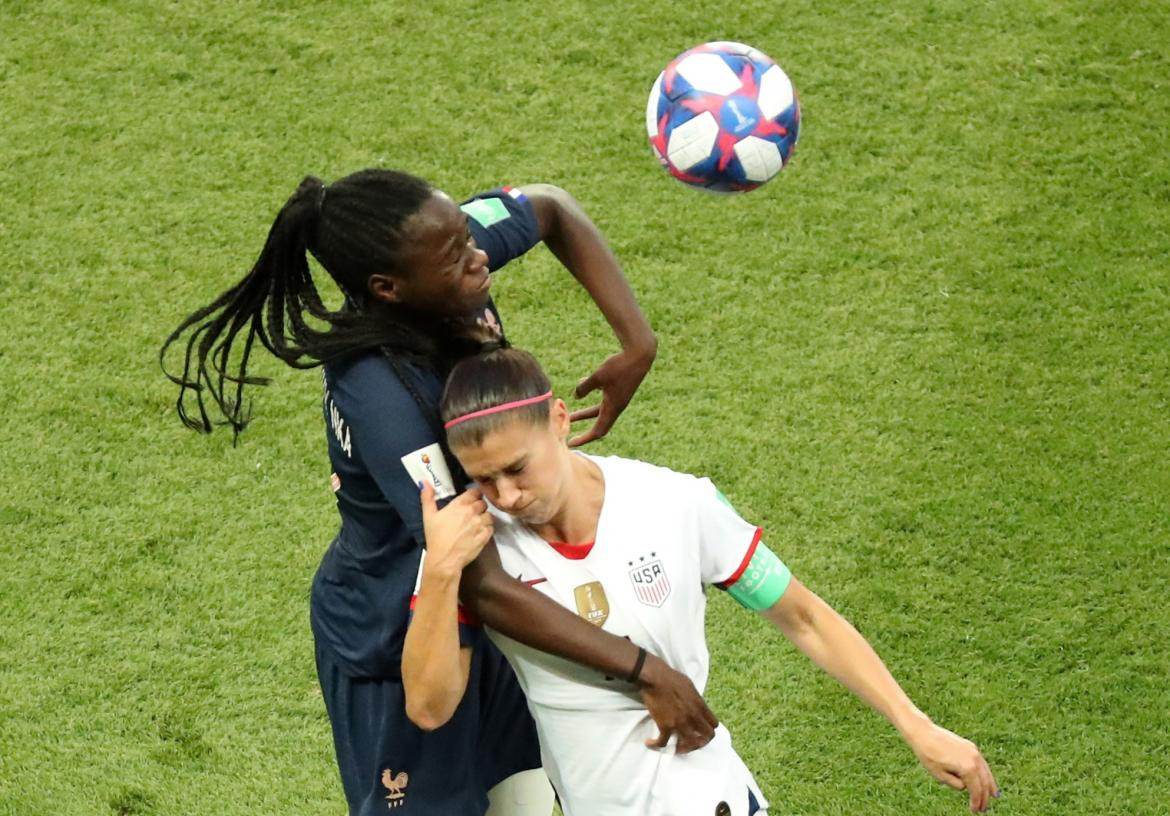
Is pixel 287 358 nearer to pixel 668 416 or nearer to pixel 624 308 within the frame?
pixel 624 308

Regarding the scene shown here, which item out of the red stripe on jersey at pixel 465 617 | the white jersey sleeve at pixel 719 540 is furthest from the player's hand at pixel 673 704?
the red stripe on jersey at pixel 465 617

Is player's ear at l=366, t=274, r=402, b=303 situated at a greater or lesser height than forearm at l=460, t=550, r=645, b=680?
greater

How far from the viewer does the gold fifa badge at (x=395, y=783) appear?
11.6 ft

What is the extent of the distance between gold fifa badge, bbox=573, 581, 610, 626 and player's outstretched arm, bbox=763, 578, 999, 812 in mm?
339

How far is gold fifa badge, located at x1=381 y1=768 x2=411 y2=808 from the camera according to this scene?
3539 mm

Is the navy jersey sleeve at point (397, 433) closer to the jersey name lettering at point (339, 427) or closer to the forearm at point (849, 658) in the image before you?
the jersey name lettering at point (339, 427)

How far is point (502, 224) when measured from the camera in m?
3.50

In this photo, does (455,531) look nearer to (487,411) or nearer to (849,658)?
(487,411)

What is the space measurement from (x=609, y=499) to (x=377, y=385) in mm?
484

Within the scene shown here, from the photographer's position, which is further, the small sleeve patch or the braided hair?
the small sleeve patch

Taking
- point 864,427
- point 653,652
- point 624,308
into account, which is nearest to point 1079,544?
point 864,427

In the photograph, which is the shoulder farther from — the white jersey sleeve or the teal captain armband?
the teal captain armband

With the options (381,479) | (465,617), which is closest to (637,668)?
(465,617)

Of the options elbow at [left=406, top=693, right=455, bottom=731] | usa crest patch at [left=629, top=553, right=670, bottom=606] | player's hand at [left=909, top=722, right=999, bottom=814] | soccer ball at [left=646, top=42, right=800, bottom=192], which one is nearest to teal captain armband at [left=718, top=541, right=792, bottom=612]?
usa crest patch at [left=629, top=553, right=670, bottom=606]
